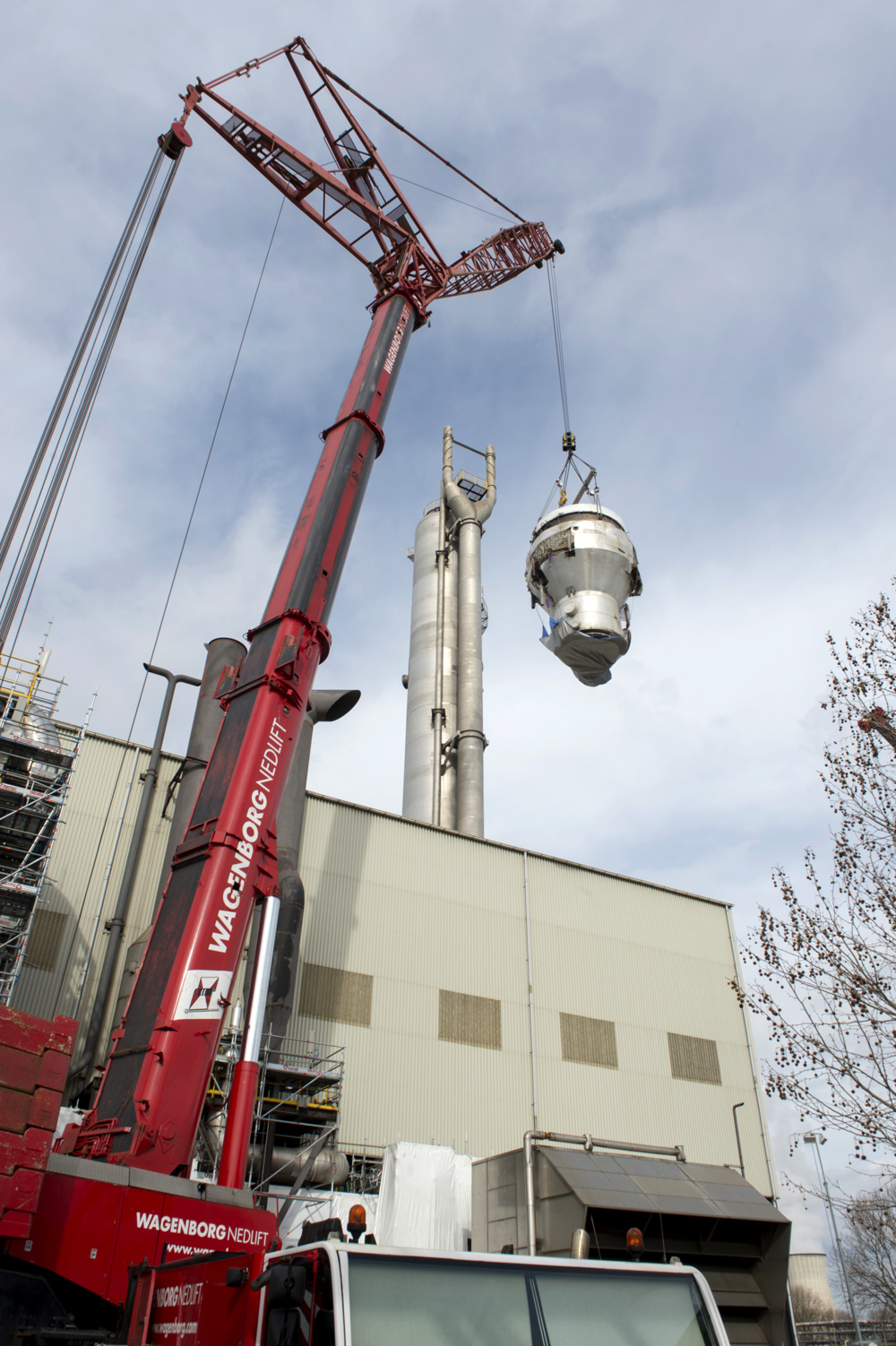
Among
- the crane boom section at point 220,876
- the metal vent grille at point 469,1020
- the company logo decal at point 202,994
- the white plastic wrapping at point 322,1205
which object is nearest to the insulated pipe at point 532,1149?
the white plastic wrapping at point 322,1205

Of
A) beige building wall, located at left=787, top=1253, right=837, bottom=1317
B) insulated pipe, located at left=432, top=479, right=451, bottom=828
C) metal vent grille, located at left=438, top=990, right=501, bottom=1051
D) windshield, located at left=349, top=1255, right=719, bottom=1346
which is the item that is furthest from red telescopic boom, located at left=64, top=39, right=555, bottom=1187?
beige building wall, located at left=787, top=1253, right=837, bottom=1317

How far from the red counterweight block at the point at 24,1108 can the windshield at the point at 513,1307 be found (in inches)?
112

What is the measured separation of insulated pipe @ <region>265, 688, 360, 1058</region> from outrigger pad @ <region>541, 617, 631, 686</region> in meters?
10.1

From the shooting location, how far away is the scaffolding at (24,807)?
17.6 meters

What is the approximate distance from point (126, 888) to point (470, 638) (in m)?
18.7

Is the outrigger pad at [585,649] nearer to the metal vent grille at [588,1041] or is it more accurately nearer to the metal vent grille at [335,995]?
the metal vent grille at [588,1041]

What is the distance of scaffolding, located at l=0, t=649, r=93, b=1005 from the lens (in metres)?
17.6

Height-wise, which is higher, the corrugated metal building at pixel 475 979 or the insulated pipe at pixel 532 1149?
the corrugated metal building at pixel 475 979

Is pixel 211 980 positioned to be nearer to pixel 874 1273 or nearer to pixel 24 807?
pixel 24 807

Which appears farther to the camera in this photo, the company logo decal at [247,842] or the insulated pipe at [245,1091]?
the company logo decal at [247,842]

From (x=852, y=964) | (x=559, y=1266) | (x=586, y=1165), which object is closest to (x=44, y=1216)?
(x=559, y=1266)

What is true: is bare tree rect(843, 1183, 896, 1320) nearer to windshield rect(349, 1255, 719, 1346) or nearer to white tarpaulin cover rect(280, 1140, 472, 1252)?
white tarpaulin cover rect(280, 1140, 472, 1252)

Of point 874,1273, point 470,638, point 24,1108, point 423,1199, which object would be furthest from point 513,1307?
point 874,1273

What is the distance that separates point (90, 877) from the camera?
19953mm
